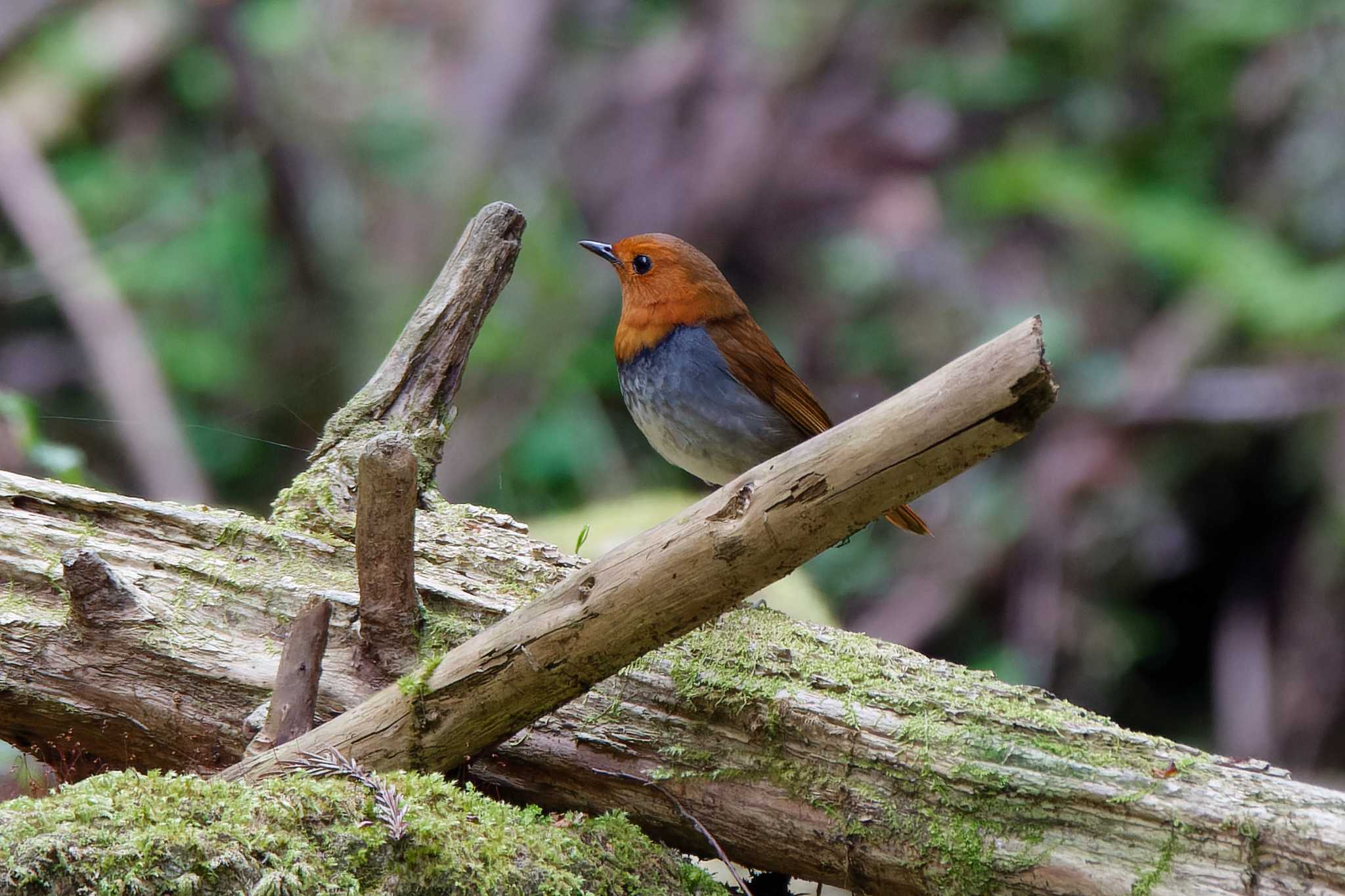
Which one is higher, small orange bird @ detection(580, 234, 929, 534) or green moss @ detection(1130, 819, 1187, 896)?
small orange bird @ detection(580, 234, 929, 534)

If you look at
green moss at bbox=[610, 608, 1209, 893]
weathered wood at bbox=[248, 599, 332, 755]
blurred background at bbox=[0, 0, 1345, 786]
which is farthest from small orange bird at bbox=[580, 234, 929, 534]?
blurred background at bbox=[0, 0, 1345, 786]

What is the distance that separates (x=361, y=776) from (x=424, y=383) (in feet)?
4.16

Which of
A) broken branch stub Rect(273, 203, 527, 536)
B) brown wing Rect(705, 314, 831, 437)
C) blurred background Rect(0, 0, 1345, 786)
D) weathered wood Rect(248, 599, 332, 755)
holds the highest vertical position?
blurred background Rect(0, 0, 1345, 786)

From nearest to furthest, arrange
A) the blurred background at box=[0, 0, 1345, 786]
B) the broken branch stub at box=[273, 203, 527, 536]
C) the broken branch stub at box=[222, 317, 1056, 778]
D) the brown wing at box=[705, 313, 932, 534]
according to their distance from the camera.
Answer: the broken branch stub at box=[222, 317, 1056, 778], the broken branch stub at box=[273, 203, 527, 536], the brown wing at box=[705, 313, 932, 534], the blurred background at box=[0, 0, 1345, 786]

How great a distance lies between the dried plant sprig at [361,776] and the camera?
190cm

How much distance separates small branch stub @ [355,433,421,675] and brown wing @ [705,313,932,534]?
44.8 inches

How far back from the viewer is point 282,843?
1820 millimetres

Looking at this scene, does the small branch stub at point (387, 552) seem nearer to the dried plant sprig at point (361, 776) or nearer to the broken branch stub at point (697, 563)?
the broken branch stub at point (697, 563)

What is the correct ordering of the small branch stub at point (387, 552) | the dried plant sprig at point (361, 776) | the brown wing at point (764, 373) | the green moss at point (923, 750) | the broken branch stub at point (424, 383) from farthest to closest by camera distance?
the brown wing at point (764, 373)
the broken branch stub at point (424, 383)
the green moss at point (923, 750)
the small branch stub at point (387, 552)
the dried plant sprig at point (361, 776)

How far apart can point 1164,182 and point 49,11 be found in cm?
652

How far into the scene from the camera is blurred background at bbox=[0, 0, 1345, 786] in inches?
229

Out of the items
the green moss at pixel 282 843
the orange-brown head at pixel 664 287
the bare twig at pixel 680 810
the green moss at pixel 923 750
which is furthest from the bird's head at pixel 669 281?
the green moss at pixel 282 843

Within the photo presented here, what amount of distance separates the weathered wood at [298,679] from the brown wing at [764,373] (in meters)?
1.42

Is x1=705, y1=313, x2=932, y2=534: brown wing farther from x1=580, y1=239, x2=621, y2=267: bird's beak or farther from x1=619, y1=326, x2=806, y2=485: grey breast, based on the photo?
x1=580, y1=239, x2=621, y2=267: bird's beak
